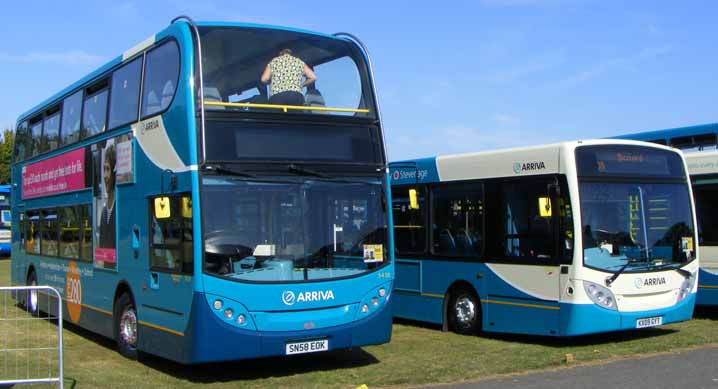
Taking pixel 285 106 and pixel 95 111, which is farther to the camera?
pixel 95 111

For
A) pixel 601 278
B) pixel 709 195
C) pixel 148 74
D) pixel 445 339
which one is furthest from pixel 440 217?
pixel 148 74

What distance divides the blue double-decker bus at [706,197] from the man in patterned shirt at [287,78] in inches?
299

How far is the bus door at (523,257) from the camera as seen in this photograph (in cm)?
1174

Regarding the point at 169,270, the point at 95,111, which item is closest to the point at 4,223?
the point at 95,111

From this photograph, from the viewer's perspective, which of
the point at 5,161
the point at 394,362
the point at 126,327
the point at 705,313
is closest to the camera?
the point at 394,362

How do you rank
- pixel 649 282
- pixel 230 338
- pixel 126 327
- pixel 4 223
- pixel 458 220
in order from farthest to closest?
pixel 4 223 → pixel 458 220 → pixel 649 282 → pixel 126 327 → pixel 230 338

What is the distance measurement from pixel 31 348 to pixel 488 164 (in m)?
7.11

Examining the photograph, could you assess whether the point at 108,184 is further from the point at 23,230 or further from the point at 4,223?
the point at 4,223

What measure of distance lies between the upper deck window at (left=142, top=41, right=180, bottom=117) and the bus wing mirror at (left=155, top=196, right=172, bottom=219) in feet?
3.65

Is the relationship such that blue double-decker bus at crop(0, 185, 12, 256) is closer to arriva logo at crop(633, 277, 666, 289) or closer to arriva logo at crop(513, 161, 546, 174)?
arriva logo at crop(513, 161, 546, 174)

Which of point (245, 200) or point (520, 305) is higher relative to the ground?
point (245, 200)

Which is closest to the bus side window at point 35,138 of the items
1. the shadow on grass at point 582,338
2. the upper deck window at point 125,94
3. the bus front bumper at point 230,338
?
the upper deck window at point 125,94

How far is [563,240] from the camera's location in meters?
11.5

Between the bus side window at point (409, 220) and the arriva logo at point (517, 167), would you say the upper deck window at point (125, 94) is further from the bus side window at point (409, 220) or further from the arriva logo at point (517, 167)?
the arriva logo at point (517, 167)
